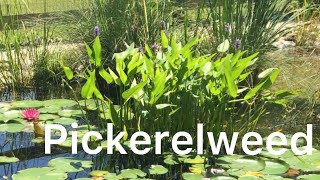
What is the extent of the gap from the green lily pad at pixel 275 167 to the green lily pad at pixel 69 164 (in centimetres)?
85

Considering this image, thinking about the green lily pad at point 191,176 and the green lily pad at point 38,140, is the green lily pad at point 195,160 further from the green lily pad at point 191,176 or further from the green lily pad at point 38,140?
the green lily pad at point 38,140

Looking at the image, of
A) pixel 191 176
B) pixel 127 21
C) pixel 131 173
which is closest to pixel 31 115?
pixel 131 173

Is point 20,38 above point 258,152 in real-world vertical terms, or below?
above

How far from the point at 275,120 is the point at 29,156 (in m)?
1.57

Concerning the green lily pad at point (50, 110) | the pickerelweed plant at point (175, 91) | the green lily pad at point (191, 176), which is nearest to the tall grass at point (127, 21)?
the green lily pad at point (50, 110)

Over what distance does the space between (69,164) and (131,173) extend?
0.31 meters

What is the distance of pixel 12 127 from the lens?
12.7 ft

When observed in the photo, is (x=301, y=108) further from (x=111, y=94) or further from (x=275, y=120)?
(x=111, y=94)

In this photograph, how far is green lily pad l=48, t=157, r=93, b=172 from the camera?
10.6 feet

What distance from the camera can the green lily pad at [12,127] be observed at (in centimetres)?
384

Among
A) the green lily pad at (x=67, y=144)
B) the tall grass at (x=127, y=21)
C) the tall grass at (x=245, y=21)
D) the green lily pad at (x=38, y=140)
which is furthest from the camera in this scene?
the tall grass at (x=127, y=21)

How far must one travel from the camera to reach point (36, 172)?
3.13 meters

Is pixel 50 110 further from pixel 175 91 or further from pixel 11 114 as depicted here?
pixel 175 91

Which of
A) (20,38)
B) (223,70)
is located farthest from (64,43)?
(223,70)
